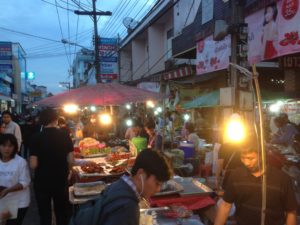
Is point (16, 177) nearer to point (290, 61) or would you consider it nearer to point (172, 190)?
point (172, 190)

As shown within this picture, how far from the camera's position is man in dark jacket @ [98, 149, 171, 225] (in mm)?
1991

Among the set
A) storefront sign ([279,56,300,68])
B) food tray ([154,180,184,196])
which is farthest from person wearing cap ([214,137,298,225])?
storefront sign ([279,56,300,68])

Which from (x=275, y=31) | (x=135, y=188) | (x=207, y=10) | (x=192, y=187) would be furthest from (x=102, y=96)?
(x=207, y=10)

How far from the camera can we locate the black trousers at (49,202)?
5.30 metres

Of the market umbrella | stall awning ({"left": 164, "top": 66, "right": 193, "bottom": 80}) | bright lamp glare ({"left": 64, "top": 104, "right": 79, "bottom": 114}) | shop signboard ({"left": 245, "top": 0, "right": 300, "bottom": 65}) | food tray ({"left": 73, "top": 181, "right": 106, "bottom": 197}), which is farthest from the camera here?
stall awning ({"left": 164, "top": 66, "right": 193, "bottom": 80})

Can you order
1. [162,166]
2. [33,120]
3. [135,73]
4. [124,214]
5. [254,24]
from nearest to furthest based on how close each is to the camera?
[124,214]
[162,166]
[254,24]
[33,120]
[135,73]

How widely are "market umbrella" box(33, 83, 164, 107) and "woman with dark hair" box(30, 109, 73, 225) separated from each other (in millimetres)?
2226

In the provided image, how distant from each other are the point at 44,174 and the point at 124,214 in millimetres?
3599

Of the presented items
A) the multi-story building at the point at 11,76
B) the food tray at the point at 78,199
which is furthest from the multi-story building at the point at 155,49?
the multi-story building at the point at 11,76

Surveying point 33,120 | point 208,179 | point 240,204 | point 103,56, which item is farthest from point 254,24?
point 103,56

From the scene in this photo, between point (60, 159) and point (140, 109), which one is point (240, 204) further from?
point (140, 109)

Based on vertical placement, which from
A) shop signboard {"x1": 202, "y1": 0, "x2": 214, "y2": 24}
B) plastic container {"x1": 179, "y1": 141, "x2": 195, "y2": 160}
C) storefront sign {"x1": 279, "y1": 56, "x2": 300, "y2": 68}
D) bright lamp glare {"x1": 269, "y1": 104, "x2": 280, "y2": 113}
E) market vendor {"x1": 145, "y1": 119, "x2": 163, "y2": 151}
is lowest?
plastic container {"x1": 179, "y1": 141, "x2": 195, "y2": 160}

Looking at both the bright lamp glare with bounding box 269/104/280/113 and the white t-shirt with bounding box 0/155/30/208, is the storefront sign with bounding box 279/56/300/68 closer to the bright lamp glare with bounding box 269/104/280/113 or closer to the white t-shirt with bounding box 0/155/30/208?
the bright lamp glare with bounding box 269/104/280/113

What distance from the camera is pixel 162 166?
224cm
